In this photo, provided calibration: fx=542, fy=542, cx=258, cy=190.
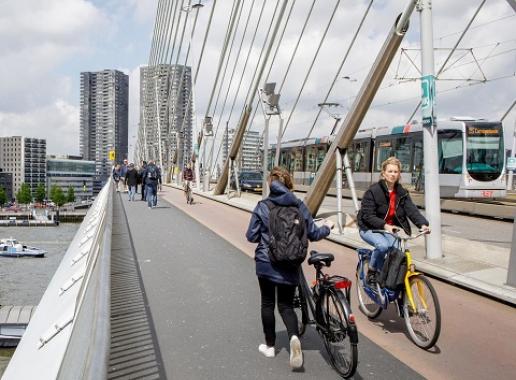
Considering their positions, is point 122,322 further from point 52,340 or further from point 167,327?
point 52,340

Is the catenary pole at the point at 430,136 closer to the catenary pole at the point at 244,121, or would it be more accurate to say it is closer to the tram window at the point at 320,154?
the catenary pole at the point at 244,121

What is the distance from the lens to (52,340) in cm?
321

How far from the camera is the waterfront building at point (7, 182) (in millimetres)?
141400

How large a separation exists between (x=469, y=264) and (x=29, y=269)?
5001 centimetres

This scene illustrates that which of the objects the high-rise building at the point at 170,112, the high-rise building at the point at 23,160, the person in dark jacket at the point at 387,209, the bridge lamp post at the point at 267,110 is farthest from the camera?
the high-rise building at the point at 23,160

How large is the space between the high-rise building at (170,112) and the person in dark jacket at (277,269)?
110ft

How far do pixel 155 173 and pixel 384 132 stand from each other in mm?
9856

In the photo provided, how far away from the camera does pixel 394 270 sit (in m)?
4.71

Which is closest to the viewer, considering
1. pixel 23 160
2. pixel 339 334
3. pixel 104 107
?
pixel 339 334

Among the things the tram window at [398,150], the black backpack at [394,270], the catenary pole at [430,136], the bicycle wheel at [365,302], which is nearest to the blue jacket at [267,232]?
the black backpack at [394,270]

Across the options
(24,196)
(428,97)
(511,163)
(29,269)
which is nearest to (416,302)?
(428,97)

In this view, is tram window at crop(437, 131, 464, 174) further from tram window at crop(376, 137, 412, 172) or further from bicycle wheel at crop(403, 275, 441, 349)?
bicycle wheel at crop(403, 275, 441, 349)

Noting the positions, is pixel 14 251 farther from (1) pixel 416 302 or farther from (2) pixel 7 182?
(2) pixel 7 182

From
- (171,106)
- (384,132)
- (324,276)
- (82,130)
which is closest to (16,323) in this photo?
(384,132)
